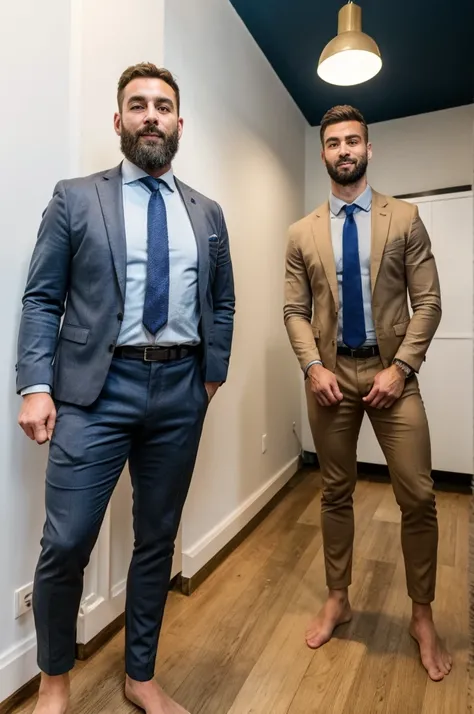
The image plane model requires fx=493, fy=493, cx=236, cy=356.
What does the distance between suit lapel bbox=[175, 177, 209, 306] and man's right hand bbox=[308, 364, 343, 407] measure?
1.66ft

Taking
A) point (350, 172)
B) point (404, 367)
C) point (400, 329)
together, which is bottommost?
point (404, 367)

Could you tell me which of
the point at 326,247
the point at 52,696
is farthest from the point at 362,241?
the point at 52,696

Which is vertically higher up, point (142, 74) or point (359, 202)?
point (142, 74)

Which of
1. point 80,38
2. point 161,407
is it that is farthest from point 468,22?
point 161,407

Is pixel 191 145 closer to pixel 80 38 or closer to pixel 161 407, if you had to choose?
pixel 80 38

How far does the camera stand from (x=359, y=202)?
5.56 ft

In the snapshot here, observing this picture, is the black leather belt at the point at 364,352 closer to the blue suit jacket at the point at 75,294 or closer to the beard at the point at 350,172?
the beard at the point at 350,172

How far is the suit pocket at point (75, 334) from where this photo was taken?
118 centimetres

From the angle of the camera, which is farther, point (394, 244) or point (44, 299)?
point (394, 244)

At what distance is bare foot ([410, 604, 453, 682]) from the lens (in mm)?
1491

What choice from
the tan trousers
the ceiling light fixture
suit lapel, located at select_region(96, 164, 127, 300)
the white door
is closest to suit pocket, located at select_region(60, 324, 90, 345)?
suit lapel, located at select_region(96, 164, 127, 300)

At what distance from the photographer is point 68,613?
1162mm

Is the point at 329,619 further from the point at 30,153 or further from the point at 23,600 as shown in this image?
the point at 30,153

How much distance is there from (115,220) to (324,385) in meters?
0.83
